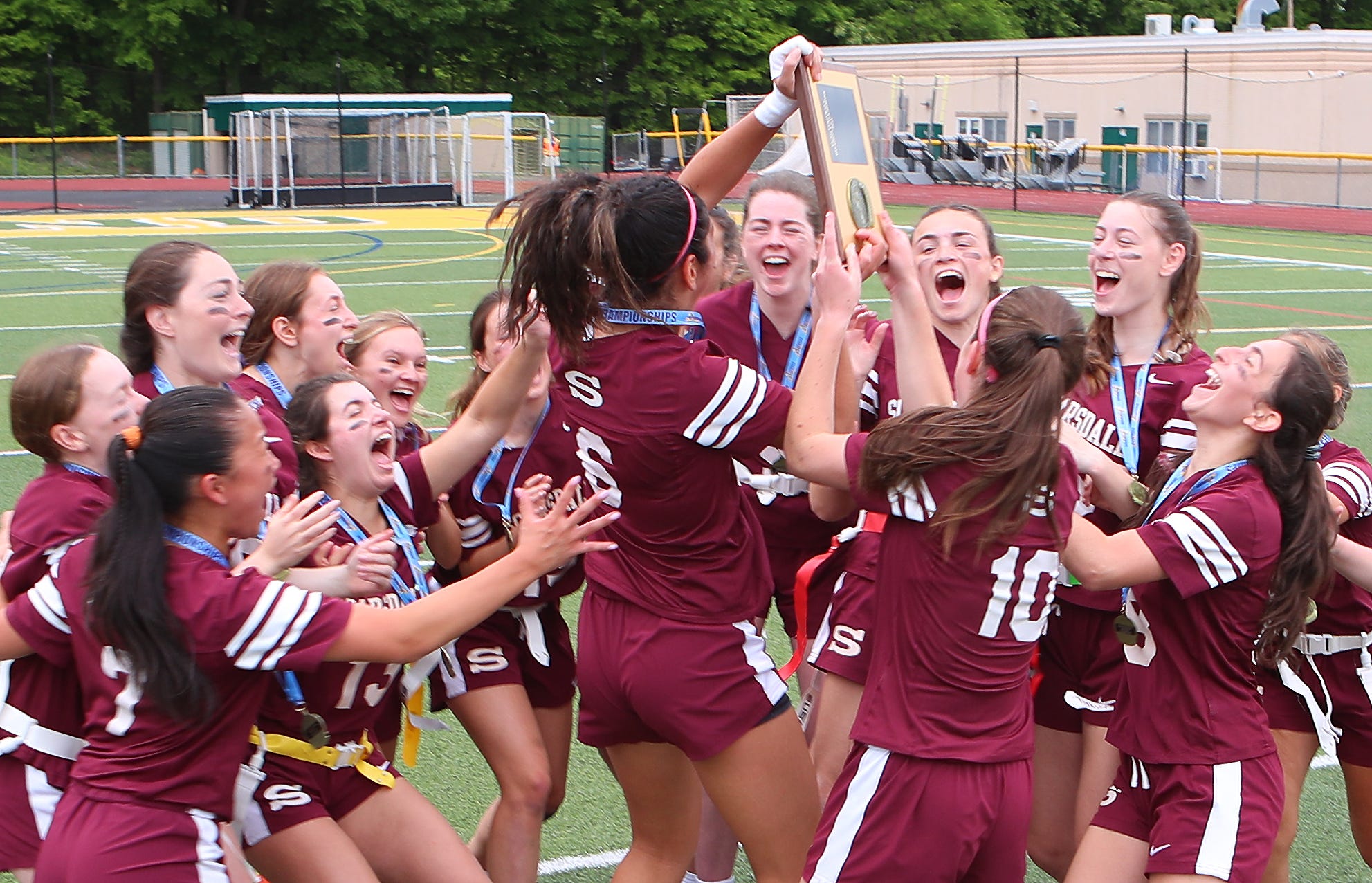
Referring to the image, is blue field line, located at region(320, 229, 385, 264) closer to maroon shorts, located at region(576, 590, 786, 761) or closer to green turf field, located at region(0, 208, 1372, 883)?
green turf field, located at region(0, 208, 1372, 883)

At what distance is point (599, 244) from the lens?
305 cm

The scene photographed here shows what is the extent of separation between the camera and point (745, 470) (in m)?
4.12

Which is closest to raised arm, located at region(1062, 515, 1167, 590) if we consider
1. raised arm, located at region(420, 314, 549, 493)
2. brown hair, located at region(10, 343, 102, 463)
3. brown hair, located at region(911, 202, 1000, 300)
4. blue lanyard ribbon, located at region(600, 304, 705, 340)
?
blue lanyard ribbon, located at region(600, 304, 705, 340)

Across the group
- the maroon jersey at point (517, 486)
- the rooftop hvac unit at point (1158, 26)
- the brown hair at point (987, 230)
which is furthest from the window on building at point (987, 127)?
the maroon jersey at point (517, 486)

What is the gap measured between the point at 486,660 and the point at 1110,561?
1.72 m

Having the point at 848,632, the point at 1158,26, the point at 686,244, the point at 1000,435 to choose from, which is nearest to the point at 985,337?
the point at 1000,435

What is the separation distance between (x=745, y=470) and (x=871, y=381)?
0.47 metres

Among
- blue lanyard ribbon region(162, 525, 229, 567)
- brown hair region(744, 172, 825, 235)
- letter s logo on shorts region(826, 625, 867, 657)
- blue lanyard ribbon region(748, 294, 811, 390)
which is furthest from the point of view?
brown hair region(744, 172, 825, 235)

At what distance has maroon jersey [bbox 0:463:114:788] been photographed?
10.2 feet

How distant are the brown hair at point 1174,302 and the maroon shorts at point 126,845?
254 centimetres

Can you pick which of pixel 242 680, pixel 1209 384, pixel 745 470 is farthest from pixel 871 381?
pixel 242 680

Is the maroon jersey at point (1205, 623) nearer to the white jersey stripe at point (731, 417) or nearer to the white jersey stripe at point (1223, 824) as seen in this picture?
the white jersey stripe at point (1223, 824)

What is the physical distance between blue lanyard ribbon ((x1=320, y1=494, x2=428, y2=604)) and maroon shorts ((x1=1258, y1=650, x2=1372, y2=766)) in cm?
213

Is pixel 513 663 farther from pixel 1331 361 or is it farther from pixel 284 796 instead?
pixel 1331 361
